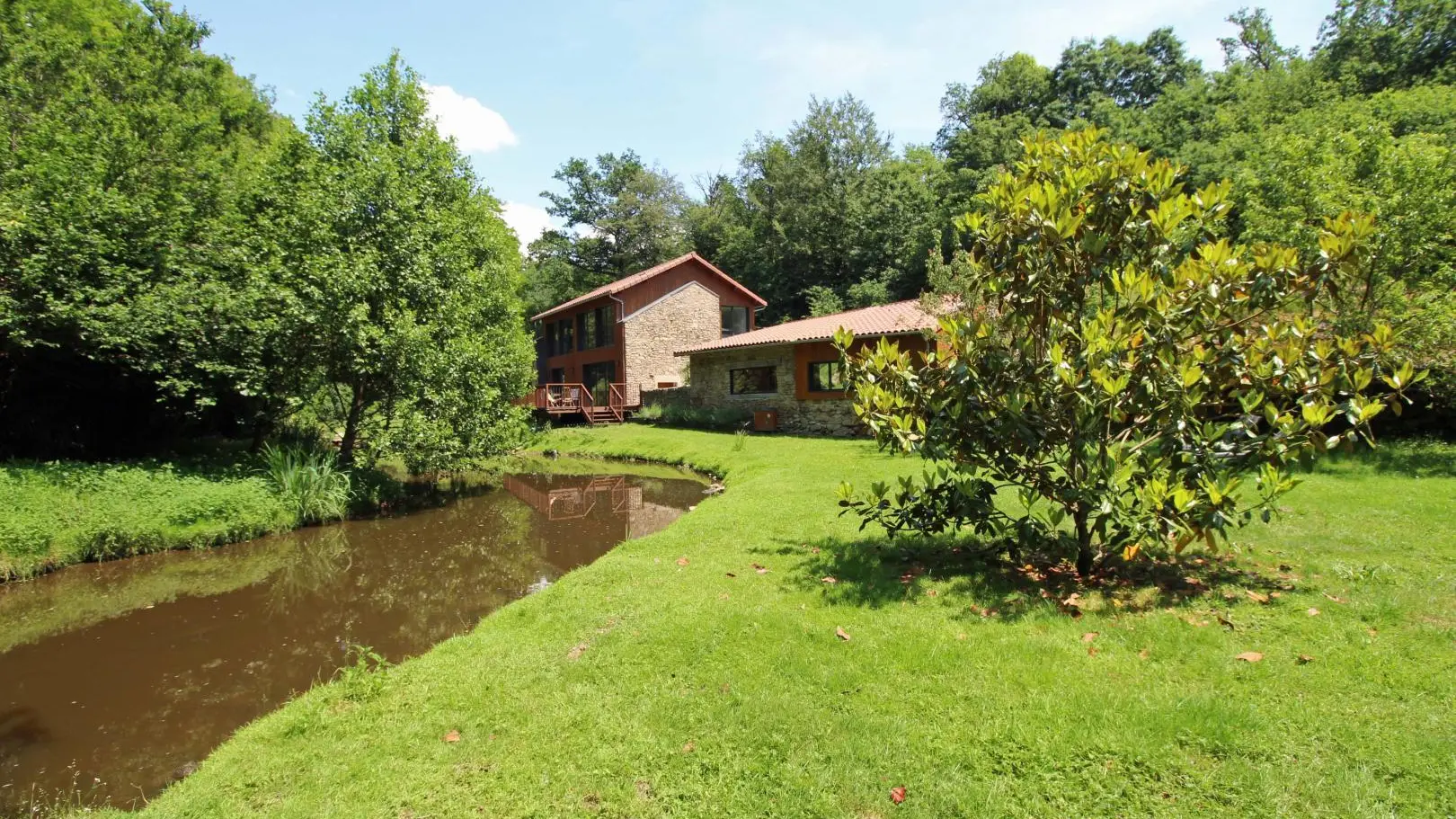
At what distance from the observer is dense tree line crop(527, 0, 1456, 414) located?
35.3ft

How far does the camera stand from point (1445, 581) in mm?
4703

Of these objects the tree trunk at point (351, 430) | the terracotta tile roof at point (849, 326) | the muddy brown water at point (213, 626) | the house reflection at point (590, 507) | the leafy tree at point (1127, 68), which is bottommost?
the muddy brown water at point (213, 626)

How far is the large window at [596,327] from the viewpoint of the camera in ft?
96.1

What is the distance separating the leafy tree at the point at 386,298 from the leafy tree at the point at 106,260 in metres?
1.03

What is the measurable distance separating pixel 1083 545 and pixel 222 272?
14515mm

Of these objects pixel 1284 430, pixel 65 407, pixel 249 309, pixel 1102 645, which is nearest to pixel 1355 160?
pixel 1284 430

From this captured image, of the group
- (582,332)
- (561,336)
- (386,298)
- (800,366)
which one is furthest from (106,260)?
(561,336)

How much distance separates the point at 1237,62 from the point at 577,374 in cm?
3777

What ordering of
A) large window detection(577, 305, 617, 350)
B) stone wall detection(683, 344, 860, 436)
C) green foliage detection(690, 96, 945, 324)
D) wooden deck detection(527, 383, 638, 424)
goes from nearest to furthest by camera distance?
stone wall detection(683, 344, 860, 436)
wooden deck detection(527, 383, 638, 424)
large window detection(577, 305, 617, 350)
green foliage detection(690, 96, 945, 324)

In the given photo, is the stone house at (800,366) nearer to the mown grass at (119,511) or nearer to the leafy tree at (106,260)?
the mown grass at (119,511)

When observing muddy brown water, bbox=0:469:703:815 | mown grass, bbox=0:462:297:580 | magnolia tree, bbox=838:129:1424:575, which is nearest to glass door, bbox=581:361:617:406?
muddy brown water, bbox=0:469:703:815

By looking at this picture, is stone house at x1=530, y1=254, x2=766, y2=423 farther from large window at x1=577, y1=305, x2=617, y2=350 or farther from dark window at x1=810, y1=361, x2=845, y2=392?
dark window at x1=810, y1=361, x2=845, y2=392

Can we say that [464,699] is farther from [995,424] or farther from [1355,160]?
[1355,160]

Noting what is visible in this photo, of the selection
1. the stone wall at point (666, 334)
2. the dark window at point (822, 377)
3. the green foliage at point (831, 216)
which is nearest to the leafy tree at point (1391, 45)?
the green foliage at point (831, 216)
